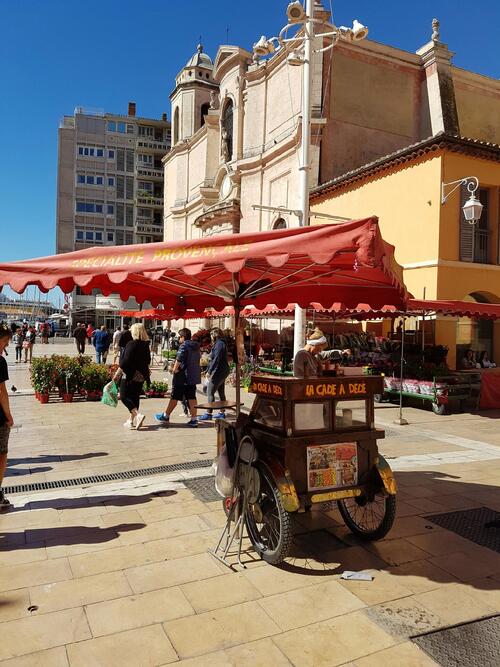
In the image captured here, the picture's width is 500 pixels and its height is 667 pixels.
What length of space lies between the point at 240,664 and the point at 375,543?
1972 mm

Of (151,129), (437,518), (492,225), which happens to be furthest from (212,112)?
(151,129)

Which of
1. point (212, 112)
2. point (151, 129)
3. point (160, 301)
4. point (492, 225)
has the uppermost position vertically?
point (151, 129)

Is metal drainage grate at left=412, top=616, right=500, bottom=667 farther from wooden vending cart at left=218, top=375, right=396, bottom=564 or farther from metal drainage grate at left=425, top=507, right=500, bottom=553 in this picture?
metal drainage grate at left=425, top=507, right=500, bottom=553

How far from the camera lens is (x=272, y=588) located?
3.73 metres

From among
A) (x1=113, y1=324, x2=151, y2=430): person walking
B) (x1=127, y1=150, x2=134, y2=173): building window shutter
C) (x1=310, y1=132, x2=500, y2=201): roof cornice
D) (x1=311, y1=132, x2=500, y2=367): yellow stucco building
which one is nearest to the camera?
(x1=113, y1=324, x2=151, y2=430): person walking

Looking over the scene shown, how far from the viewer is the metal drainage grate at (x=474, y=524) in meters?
4.62

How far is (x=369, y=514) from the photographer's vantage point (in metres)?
4.77

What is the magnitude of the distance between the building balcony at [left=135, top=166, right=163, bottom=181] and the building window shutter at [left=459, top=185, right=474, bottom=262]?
55308mm

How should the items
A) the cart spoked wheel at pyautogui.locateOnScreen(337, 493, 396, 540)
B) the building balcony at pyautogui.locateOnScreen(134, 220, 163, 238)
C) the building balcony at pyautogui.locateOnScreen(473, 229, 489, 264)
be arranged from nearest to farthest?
1. the cart spoked wheel at pyautogui.locateOnScreen(337, 493, 396, 540)
2. the building balcony at pyautogui.locateOnScreen(473, 229, 489, 264)
3. the building balcony at pyautogui.locateOnScreen(134, 220, 163, 238)

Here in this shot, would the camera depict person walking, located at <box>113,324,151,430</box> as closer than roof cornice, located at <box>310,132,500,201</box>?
Yes

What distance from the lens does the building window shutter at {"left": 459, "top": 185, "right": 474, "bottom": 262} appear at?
617 inches

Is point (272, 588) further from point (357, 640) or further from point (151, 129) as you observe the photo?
point (151, 129)

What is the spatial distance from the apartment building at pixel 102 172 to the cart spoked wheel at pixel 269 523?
64599 mm

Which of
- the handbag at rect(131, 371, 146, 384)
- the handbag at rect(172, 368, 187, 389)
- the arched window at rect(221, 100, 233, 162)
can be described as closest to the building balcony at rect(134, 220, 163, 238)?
the arched window at rect(221, 100, 233, 162)
